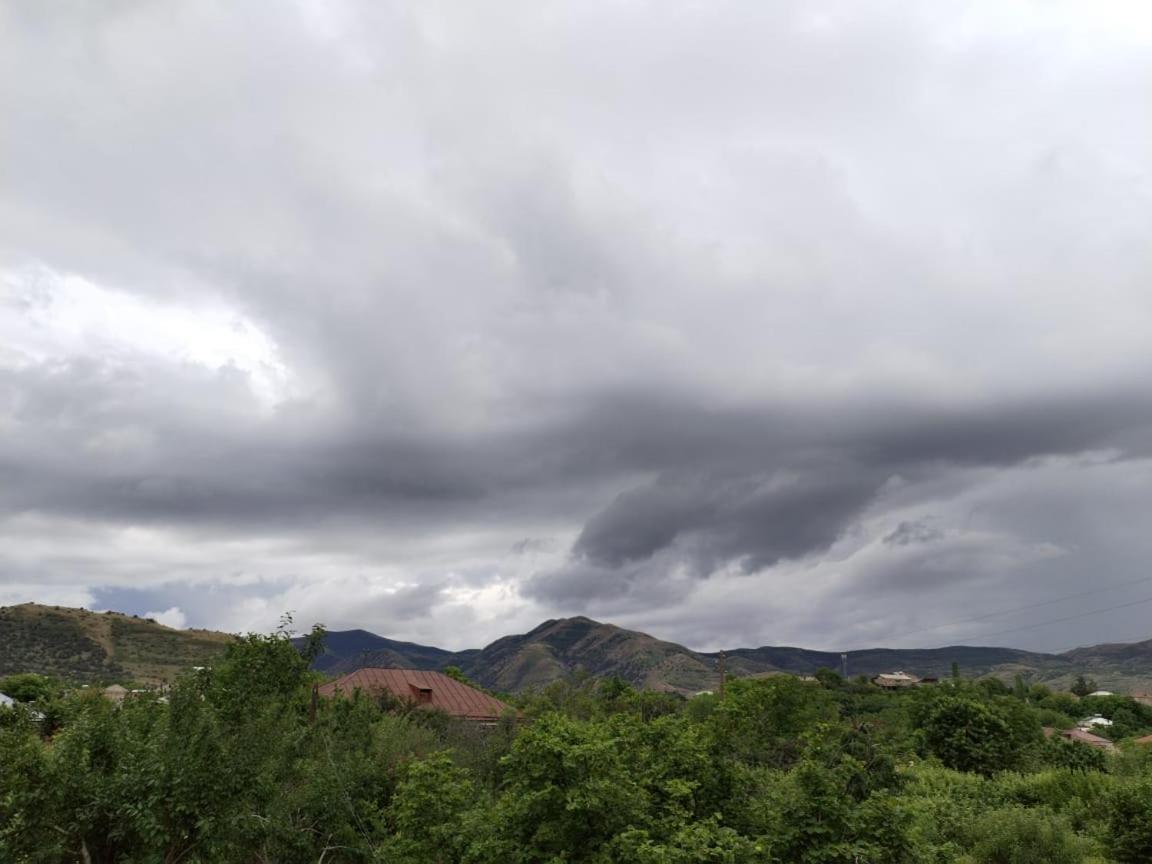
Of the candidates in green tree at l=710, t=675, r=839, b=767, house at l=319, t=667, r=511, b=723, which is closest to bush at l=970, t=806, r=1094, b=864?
green tree at l=710, t=675, r=839, b=767

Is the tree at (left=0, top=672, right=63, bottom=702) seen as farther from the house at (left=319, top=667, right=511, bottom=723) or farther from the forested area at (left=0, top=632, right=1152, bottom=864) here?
the forested area at (left=0, top=632, right=1152, bottom=864)

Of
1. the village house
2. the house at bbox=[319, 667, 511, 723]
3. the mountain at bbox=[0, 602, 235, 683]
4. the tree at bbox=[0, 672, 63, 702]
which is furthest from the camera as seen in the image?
the mountain at bbox=[0, 602, 235, 683]

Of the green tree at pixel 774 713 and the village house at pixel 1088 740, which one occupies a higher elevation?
the green tree at pixel 774 713

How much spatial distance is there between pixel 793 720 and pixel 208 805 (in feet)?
159

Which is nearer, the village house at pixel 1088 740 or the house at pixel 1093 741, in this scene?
the house at pixel 1093 741

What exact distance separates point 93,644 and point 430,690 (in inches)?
2888

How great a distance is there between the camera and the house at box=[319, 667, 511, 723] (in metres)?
57.7

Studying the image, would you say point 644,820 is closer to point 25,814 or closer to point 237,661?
point 25,814

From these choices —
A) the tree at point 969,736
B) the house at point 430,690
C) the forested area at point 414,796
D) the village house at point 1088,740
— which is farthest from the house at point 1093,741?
the house at point 430,690

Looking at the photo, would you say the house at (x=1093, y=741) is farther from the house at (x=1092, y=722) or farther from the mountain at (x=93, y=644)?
the mountain at (x=93, y=644)

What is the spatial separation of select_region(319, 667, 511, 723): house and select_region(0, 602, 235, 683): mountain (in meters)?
37.9

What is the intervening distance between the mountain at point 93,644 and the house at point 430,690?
37.9 m

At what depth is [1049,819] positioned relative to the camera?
24.5 m

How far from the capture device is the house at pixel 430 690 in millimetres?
57713
